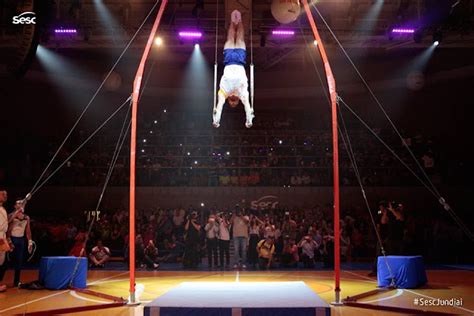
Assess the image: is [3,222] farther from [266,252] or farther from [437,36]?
[437,36]

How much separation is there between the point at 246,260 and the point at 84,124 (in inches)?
424

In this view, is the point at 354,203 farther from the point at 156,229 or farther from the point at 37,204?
the point at 37,204

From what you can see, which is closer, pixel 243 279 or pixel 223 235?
pixel 243 279

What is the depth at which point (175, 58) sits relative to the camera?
22.3 meters

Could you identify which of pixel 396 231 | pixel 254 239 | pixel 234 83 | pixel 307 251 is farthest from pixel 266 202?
pixel 234 83

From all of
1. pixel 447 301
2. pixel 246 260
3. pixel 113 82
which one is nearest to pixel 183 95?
pixel 113 82

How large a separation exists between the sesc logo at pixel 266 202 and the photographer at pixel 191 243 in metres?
4.62

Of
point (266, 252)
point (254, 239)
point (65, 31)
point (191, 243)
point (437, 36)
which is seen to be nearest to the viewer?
point (266, 252)

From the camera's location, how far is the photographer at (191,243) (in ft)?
43.9

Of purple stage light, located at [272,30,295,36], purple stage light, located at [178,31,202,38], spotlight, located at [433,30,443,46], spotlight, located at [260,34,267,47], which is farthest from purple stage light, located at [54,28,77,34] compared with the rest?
spotlight, located at [433,30,443,46]

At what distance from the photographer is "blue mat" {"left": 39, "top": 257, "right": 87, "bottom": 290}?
30.5ft

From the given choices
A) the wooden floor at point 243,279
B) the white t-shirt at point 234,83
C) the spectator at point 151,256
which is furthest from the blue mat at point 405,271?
the spectator at point 151,256

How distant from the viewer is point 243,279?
10.7m

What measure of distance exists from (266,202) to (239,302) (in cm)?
1234
